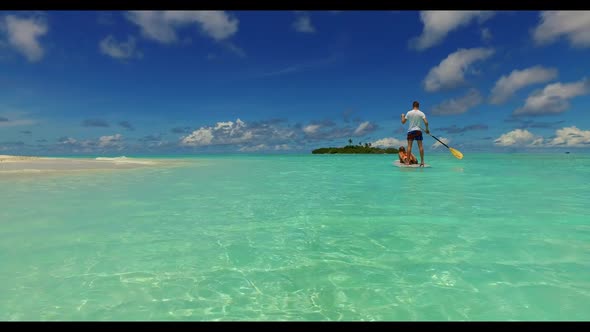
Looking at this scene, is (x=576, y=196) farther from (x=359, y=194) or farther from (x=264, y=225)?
(x=264, y=225)

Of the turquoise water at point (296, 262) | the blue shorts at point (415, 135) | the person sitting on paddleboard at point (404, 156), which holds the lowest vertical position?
the turquoise water at point (296, 262)

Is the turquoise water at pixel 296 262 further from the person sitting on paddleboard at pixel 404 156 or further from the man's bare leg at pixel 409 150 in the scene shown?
the person sitting on paddleboard at pixel 404 156

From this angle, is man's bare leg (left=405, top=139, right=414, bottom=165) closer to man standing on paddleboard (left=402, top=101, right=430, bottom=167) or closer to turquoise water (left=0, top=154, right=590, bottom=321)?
man standing on paddleboard (left=402, top=101, right=430, bottom=167)

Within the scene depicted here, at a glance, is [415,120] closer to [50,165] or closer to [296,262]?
[296,262]

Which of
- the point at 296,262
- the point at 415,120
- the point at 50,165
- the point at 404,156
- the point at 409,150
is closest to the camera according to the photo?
the point at 296,262

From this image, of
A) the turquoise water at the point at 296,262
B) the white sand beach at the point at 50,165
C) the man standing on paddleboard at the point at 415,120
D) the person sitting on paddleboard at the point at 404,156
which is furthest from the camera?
the person sitting on paddleboard at the point at 404,156

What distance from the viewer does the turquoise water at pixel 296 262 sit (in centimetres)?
312

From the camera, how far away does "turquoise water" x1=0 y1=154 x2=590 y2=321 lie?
312 centimetres

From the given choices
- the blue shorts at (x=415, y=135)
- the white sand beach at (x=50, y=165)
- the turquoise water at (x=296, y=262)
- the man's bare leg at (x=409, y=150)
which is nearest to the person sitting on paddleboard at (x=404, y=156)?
the man's bare leg at (x=409, y=150)

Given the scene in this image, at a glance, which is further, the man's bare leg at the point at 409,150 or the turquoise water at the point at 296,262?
the man's bare leg at the point at 409,150

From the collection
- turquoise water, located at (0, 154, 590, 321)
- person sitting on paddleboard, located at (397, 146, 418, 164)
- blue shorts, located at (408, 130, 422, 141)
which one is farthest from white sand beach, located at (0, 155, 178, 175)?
blue shorts, located at (408, 130, 422, 141)

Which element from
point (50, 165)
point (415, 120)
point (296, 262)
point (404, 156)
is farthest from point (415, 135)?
point (50, 165)

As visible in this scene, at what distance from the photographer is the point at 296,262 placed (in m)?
4.28

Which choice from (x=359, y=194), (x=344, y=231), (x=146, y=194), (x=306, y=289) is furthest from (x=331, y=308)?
(x=146, y=194)
